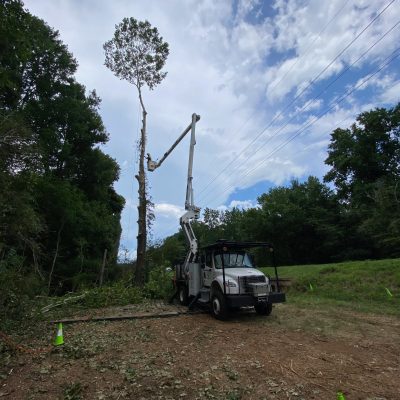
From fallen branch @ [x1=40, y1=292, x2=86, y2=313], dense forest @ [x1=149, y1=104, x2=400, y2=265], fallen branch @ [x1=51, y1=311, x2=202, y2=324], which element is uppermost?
dense forest @ [x1=149, y1=104, x2=400, y2=265]

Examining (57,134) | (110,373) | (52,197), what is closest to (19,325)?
(110,373)

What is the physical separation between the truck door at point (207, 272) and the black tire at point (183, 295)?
1530 mm

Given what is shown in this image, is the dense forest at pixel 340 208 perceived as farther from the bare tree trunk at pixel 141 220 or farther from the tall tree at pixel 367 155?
the bare tree trunk at pixel 141 220

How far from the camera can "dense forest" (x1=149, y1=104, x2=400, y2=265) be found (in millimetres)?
32156

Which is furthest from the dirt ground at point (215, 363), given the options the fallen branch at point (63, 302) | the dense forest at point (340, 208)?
the dense forest at point (340, 208)

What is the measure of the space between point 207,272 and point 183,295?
2036 millimetres

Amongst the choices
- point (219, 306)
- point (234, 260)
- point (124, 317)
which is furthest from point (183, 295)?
point (219, 306)

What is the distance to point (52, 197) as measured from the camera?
1830cm

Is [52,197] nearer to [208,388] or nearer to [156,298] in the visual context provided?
[156,298]

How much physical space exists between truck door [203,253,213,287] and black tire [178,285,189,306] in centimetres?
153

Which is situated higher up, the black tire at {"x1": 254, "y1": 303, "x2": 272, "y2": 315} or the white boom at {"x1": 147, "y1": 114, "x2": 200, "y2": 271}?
the white boom at {"x1": 147, "y1": 114, "x2": 200, "y2": 271}

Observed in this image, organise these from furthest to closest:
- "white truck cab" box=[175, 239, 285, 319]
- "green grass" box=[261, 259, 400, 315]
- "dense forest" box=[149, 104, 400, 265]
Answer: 1. "dense forest" box=[149, 104, 400, 265]
2. "green grass" box=[261, 259, 400, 315]
3. "white truck cab" box=[175, 239, 285, 319]

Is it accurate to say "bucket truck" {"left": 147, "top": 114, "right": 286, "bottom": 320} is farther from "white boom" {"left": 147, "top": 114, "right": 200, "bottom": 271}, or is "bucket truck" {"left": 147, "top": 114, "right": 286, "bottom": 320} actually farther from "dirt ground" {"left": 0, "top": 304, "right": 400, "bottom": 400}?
"dirt ground" {"left": 0, "top": 304, "right": 400, "bottom": 400}

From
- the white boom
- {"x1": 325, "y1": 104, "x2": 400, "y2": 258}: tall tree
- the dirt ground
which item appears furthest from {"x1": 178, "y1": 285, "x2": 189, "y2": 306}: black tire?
{"x1": 325, "y1": 104, "x2": 400, "y2": 258}: tall tree
